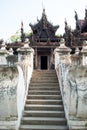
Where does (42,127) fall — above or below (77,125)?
below

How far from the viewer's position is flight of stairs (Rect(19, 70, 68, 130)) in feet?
24.8

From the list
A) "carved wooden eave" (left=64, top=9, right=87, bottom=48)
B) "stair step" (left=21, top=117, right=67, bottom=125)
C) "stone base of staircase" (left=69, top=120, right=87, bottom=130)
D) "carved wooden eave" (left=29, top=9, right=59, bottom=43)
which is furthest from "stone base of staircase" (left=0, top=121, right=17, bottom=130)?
"carved wooden eave" (left=29, top=9, right=59, bottom=43)

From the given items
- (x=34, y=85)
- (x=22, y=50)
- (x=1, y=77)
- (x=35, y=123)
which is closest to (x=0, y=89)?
(x=1, y=77)

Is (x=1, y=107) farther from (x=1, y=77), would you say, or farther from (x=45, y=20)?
(x=45, y=20)

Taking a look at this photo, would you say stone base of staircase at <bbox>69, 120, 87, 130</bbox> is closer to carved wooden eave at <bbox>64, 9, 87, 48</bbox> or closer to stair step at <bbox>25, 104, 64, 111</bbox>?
stair step at <bbox>25, 104, 64, 111</bbox>

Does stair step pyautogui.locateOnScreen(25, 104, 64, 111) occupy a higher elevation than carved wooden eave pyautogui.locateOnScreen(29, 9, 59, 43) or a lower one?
lower

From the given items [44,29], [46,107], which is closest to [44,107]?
[46,107]

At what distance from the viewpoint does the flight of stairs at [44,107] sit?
7.57 m

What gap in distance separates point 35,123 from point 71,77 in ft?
5.55

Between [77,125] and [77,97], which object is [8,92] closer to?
[77,97]

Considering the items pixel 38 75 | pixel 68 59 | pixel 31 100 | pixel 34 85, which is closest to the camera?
pixel 31 100

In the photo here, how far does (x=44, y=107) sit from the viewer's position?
27.3 feet

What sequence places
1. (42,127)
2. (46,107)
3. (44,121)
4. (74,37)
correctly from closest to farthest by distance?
(42,127) → (44,121) → (46,107) → (74,37)

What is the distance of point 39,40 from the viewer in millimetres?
33344
